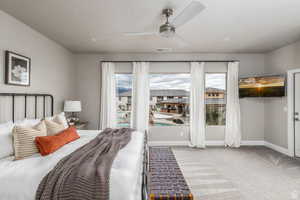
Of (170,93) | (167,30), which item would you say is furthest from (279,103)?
(167,30)

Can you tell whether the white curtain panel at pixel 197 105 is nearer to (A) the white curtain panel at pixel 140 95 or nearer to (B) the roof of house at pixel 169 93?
(B) the roof of house at pixel 169 93

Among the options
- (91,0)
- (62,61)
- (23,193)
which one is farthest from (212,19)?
(62,61)

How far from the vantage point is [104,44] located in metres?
3.94

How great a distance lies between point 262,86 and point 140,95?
3.22 metres

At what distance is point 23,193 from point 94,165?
0.60 m

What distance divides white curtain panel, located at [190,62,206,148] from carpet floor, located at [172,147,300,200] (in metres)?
0.38

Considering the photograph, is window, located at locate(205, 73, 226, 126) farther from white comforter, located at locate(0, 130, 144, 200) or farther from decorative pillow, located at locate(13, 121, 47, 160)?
decorative pillow, located at locate(13, 121, 47, 160)

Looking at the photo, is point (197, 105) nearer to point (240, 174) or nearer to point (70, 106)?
point (240, 174)

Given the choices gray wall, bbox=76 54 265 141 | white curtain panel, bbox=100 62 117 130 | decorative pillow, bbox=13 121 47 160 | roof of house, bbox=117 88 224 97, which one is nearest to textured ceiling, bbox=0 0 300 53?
gray wall, bbox=76 54 265 141

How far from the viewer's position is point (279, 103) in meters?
4.22

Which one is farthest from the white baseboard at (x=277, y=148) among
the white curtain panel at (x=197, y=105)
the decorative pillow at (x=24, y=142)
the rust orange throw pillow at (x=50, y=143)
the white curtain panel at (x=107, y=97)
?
the decorative pillow at (x=24, y=142)

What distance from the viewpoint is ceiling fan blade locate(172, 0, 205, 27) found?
176cm

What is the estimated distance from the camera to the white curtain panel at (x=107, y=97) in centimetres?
457

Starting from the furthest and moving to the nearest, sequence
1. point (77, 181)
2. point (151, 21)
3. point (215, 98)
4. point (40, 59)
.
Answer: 1. point (215, 98)
2. point (40, 59)
3. point (151, 21)
4. point (77, 181)
